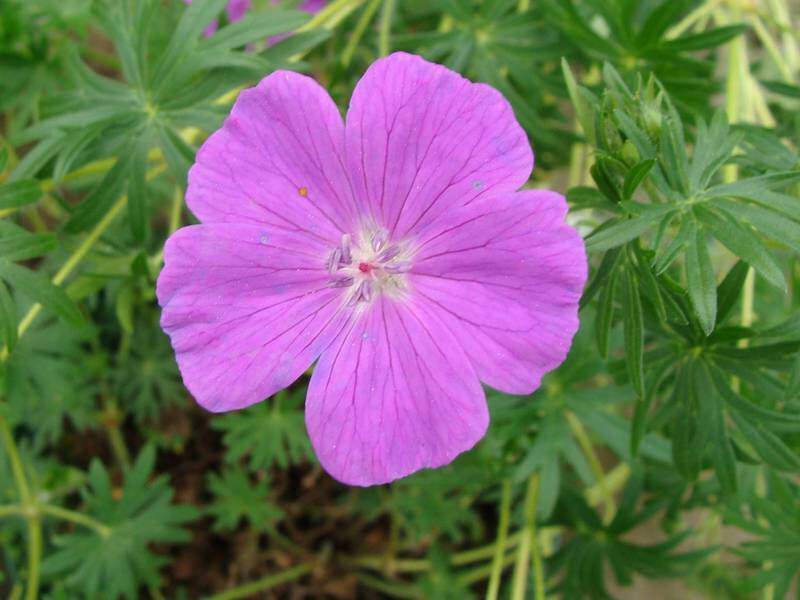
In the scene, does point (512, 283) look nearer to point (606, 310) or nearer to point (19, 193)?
point (606, 310)

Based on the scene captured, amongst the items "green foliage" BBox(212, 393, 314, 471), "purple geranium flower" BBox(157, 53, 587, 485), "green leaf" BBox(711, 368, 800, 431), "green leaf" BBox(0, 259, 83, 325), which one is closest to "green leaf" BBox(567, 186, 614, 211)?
"purple geranium flower" BBox(157, 53, 587, 485)

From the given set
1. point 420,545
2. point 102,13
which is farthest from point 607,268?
point 420,545

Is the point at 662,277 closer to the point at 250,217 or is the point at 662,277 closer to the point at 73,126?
the point at 250,217

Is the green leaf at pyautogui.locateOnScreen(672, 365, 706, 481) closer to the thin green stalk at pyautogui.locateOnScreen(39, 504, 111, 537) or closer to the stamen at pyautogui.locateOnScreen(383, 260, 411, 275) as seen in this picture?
the stamen at pyautogui.locateOnScreen(383, 260, 411, 275)

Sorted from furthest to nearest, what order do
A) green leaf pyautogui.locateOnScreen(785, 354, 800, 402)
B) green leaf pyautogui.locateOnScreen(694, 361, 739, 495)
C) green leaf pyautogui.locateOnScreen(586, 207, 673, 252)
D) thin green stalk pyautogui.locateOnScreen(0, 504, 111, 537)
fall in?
thin green stalk pyautogui.locateOnScreen(0, 504, 111, 537)
green leaf pyautogui.locateOnScreen(694, 361, 739, 495)
green leaf pyautogui.locateOnScreen(785, 354, 800, 402)
green leaf pyautogui.locateOnScreen(586, 207, 673, 252)

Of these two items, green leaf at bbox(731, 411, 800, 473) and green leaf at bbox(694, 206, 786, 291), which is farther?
green leaf at bbox(731, 411, 800, 473)

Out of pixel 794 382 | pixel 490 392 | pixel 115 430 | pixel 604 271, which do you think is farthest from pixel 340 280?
pixel 115 430

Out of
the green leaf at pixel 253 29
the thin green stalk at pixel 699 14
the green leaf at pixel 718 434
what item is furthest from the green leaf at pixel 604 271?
the thin green stalk at pixel 699 14

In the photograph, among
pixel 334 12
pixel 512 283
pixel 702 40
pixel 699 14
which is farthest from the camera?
pixel 699 14

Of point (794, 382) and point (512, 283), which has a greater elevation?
point (512, 283)
